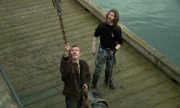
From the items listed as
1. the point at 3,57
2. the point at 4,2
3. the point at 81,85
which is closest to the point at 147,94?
the point at 81,85

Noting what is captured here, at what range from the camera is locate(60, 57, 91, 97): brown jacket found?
4.32 metres

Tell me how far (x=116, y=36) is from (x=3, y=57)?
322 centimetres

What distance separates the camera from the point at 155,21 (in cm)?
1476

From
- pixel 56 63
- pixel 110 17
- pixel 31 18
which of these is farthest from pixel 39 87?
A: pixel 31 18

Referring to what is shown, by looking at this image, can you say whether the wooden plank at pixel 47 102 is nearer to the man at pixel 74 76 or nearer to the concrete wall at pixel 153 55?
the man at pixel 74 76

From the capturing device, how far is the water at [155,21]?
42.3 ft

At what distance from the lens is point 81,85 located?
4.57 metres

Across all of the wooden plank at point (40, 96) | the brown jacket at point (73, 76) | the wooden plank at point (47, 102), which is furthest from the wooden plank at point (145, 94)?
the brown jacket at point (73, 76)

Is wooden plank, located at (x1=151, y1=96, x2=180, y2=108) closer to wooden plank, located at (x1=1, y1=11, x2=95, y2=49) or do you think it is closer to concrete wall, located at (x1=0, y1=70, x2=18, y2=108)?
concrete wall, located at (x1=0, y1=70, x2=18, y2=108)

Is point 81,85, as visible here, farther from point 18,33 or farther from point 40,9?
point 40,9

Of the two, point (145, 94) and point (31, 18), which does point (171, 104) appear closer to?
point (145, 94)

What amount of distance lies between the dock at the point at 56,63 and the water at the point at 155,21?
4.87 meters

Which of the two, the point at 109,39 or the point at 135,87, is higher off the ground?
the point at 109,39

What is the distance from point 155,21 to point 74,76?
11.1 m
